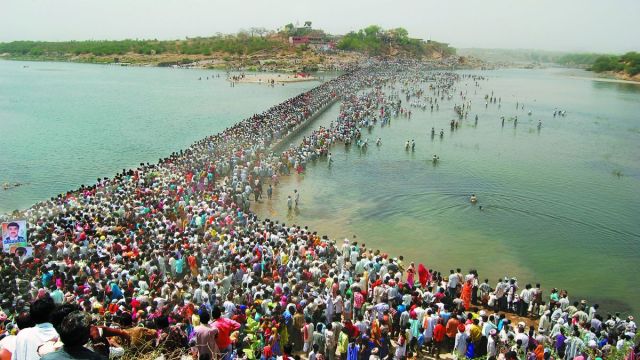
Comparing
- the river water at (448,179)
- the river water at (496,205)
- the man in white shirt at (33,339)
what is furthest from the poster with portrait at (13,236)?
the river water at (496,205)

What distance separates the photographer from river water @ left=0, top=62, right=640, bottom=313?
54.6 feet

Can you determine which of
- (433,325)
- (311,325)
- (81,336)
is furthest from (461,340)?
(81,336)

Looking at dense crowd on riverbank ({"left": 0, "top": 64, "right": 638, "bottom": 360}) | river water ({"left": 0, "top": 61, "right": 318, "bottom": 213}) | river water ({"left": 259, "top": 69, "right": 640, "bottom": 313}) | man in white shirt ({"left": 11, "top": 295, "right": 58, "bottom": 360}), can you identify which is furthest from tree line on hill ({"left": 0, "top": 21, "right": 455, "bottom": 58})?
man in white shirt ({"left": 11, "top": 295, "right": 58, "bottom": 360})

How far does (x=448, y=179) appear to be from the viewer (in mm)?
25234

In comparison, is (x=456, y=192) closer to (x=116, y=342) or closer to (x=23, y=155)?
(x=116, y=342)

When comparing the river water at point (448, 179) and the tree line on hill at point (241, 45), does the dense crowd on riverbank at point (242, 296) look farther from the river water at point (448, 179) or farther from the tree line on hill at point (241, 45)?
the tree line on hill at point (241, 45)

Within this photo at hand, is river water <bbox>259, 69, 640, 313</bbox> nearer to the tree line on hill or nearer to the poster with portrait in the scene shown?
the poster with portrait

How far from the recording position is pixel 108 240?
13.2 m

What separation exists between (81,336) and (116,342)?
5.73 ft

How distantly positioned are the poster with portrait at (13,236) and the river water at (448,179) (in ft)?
29.5

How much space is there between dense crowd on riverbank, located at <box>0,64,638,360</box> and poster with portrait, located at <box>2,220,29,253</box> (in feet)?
1.25

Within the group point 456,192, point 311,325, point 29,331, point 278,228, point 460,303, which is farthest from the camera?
point 456,192

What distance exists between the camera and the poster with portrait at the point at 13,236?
11484 millimetres

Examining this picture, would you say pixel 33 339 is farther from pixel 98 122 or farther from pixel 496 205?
pixel 98 122
